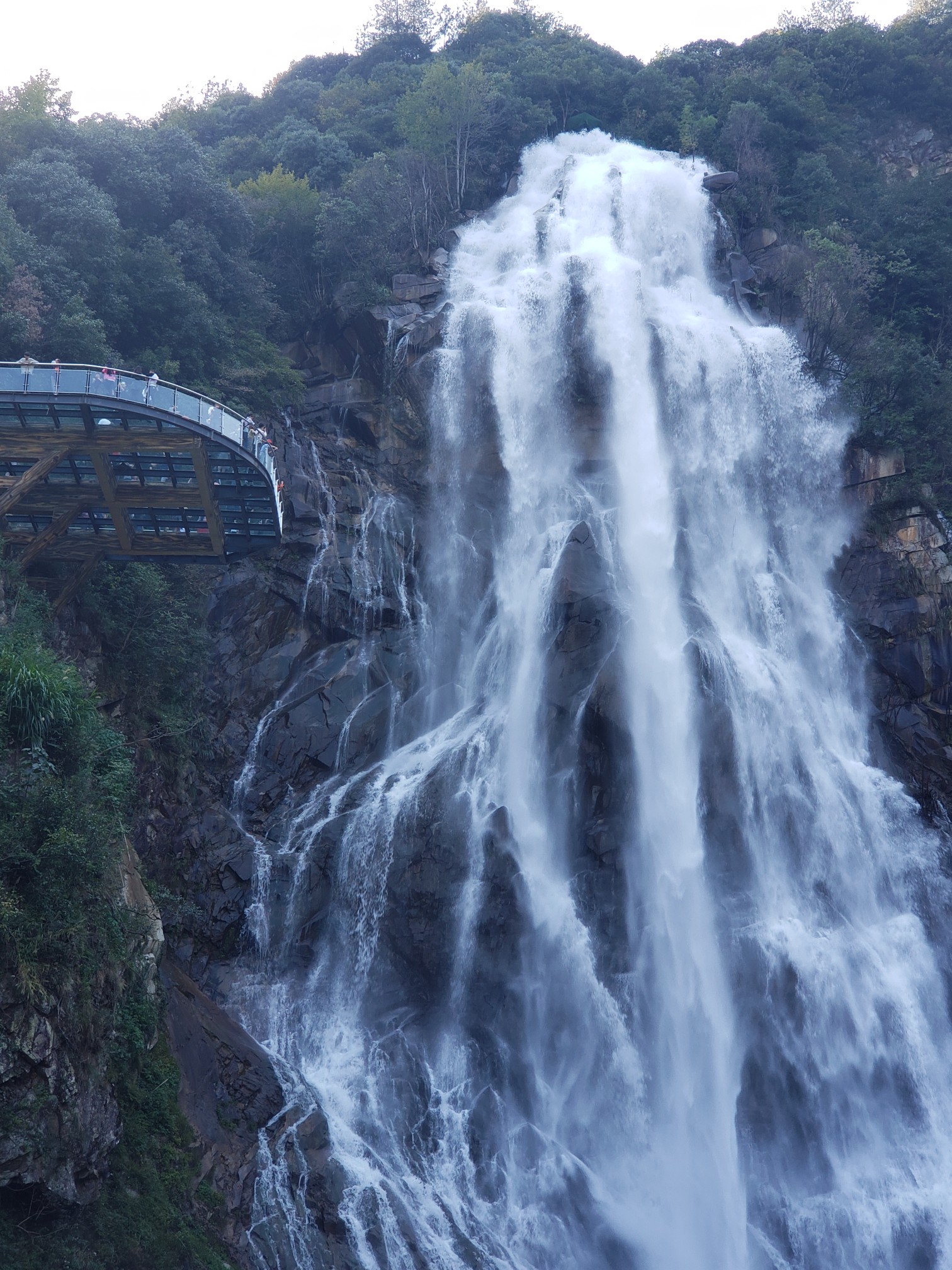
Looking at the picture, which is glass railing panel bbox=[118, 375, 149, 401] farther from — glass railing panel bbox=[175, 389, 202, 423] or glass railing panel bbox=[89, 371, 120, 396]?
glass railing panel bbox=[175, 389, 202, 423]

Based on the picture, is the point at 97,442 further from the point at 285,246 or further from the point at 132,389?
the point at 285,246

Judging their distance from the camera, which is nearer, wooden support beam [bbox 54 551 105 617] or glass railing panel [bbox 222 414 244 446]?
glass railing panel [bbox 222 414 244 446]

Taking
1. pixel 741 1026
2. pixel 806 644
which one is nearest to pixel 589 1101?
pixel 741 1026

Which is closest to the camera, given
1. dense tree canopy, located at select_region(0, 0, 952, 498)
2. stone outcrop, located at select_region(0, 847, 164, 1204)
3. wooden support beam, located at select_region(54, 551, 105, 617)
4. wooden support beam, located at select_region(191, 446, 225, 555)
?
stone outcrop, located at select_region(0, 847, 164, 1204)

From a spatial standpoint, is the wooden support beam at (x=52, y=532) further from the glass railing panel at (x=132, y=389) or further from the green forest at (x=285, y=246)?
the glass railing panel at (x=132, y=389)

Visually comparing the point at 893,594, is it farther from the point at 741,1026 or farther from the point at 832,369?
the point at 741,1026

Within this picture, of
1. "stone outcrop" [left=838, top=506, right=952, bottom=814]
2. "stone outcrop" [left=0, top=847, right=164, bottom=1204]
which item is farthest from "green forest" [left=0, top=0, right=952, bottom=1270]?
"stone outcrop" [left=838, top=506, right=952, bottom=814]

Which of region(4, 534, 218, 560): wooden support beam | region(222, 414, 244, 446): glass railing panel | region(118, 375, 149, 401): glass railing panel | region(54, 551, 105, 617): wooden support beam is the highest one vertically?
region(118, 375, 149, 401): glass railing panel

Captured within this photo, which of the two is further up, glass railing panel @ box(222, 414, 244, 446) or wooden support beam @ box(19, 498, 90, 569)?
glass railing panel @ box(222, 414, 244, 446)
